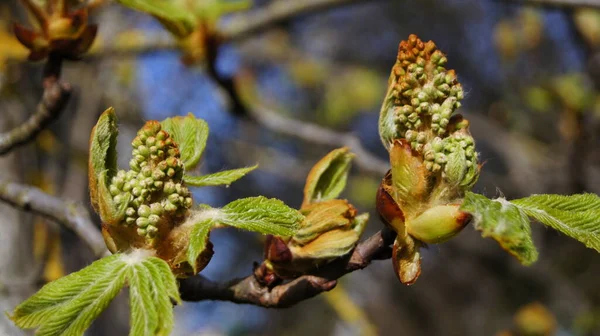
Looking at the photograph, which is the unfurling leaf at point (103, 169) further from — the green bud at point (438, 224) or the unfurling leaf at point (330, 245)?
the green bud at point (438, 224)

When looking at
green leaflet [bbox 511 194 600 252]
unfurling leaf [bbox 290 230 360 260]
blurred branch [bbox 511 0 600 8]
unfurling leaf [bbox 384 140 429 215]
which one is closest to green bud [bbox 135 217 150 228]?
unfurling leaf [bbox 290 230 360 260]

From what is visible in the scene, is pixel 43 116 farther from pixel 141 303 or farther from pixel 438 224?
pixel 438 224

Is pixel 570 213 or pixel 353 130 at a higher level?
pixel 570 213

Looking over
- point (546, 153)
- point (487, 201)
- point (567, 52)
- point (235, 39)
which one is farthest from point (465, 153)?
point (567, 52)

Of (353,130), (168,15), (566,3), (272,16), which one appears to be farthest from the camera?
(353,130)

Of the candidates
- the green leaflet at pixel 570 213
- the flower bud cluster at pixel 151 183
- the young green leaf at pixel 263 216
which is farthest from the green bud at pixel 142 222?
the green leaflet at pixel 570 213

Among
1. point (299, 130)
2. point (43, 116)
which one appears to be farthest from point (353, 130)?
point (43, 116)

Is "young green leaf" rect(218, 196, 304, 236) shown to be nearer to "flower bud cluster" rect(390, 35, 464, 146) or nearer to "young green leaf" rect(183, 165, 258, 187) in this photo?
"young green leaf" rect(183, 165, 258, 187)
